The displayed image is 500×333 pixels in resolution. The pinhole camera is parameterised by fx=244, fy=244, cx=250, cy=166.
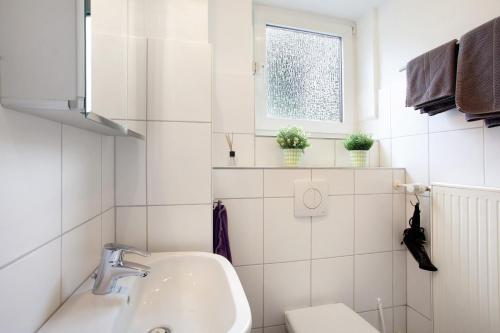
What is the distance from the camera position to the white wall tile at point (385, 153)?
1.53 metres

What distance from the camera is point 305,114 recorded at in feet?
5.50

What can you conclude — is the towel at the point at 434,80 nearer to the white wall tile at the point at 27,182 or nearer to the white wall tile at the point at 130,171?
the white wall tile at the point at 130,171

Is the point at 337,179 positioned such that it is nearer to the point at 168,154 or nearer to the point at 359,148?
the point at 359,148

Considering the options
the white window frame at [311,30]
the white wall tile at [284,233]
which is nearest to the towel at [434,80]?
the white window frame at [311,30]

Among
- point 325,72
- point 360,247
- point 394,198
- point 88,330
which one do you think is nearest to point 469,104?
point 394,198

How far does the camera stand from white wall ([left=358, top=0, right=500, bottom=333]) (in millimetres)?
1066

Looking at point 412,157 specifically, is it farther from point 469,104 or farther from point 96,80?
point 96,80

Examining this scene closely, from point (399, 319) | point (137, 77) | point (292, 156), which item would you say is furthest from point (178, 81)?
point (399, 319)

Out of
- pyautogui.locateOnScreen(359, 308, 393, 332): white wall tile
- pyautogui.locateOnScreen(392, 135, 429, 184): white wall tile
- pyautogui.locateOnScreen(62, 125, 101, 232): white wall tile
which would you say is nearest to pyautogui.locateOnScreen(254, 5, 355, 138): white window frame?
pyautogui.locateOnScreen(392, 135, 429, 184): white wall tile

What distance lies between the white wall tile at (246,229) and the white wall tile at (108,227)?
0.47 metres

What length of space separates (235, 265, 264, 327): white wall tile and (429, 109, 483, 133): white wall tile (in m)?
1.13

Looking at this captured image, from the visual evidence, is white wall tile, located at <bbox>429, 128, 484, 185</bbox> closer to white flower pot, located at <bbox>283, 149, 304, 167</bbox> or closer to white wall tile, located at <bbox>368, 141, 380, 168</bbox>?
white wall tile, located at <bbox>368, 141, 380, 168</bbox>

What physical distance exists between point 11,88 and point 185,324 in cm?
66

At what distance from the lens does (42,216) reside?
0.49m
